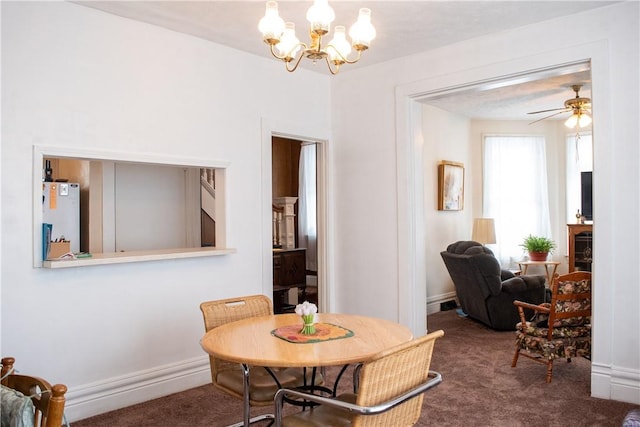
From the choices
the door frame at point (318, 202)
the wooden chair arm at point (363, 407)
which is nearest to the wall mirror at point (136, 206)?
the door frame at point (318, 202)

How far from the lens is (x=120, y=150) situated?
11.6 feet

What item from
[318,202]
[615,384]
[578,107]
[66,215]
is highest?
[578,107]

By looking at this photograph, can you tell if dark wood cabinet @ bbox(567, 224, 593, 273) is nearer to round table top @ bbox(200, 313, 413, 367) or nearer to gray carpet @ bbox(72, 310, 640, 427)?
gray carpet @ bbox(72, 310, 640, 427)

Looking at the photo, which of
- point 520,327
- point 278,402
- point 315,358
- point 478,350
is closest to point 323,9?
point 315,358

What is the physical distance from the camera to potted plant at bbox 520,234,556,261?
7.27 m

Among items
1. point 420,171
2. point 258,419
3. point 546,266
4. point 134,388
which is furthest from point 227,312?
point 546,266

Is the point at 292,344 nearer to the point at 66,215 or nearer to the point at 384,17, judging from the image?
the point at 384,17

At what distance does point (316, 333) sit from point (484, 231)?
198 inches

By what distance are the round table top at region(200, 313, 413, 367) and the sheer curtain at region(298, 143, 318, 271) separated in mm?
5250

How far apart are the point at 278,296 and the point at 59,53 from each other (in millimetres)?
4329

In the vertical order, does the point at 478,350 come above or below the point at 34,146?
below

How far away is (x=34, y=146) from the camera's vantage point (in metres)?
3.14

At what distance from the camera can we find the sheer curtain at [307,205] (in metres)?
8.17

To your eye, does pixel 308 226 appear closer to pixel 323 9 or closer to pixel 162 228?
pixel 162 228
